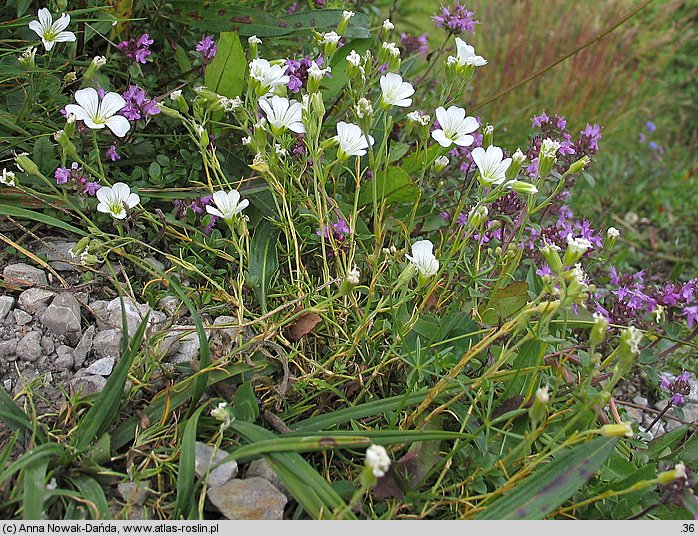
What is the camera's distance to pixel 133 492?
Result: 1.10m

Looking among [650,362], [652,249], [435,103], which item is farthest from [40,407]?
[652,249]

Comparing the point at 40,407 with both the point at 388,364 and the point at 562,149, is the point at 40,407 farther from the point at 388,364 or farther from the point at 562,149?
the point at 562,149

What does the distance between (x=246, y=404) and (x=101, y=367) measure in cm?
28

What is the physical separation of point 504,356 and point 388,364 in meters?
0.27

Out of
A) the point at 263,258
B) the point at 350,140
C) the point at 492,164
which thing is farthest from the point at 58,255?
the point at 492,164

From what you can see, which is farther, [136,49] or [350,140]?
[136,49]

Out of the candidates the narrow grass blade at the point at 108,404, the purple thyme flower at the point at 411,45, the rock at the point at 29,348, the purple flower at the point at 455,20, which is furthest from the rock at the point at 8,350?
the purple thyme flower at the point at 411,45

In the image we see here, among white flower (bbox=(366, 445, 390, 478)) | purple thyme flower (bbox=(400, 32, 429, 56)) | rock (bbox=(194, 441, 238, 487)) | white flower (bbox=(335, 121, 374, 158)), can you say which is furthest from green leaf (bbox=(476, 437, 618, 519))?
purple thyme flower (bbox=(400, 32, 429, 56))

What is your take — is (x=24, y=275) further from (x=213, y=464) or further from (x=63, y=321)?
(x=213, y=464)

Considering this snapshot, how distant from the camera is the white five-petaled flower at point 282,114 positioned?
1278mm

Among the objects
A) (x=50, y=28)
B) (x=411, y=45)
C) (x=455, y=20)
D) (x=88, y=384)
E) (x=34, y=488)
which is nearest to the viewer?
(x=34, y=488)

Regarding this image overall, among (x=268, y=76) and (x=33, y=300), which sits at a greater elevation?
(x=268, y=76)

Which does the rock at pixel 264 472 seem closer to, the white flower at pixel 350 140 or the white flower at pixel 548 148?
the white flower at pixel 350 140

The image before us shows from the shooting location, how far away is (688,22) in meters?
3.80
